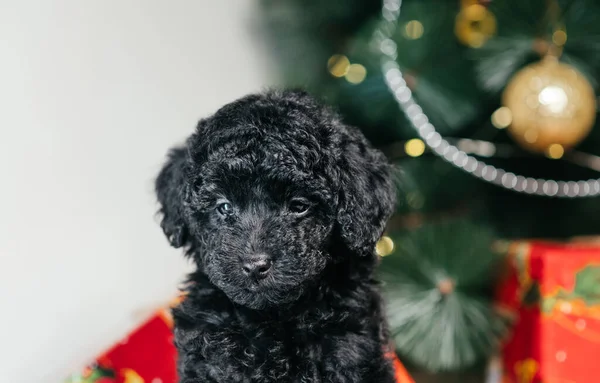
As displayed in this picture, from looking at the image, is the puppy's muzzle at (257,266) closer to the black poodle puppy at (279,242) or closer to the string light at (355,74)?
the black poodle puppy at (279,242)

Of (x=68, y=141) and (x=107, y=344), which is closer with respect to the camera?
(x=68, y=141)

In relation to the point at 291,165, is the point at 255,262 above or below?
below

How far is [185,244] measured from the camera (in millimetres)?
1300

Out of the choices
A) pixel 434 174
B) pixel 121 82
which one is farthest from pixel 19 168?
pixel 434 174

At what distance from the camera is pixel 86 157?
1.86 meters

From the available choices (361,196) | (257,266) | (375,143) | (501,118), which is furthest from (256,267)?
(501,118)

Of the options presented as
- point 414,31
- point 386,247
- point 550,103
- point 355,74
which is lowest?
point 386,247

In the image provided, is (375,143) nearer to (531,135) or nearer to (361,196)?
(531,135)

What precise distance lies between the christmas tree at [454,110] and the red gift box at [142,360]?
46cm

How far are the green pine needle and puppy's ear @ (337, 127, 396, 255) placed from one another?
84 centimetres

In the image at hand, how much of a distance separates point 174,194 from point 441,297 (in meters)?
1.17

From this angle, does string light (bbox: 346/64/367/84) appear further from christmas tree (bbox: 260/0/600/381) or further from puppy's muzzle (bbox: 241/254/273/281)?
puppy's muzzle (bbox: 241/254/273/281)

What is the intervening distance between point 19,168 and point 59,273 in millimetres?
355

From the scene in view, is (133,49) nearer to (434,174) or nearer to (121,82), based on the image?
(121,82)
